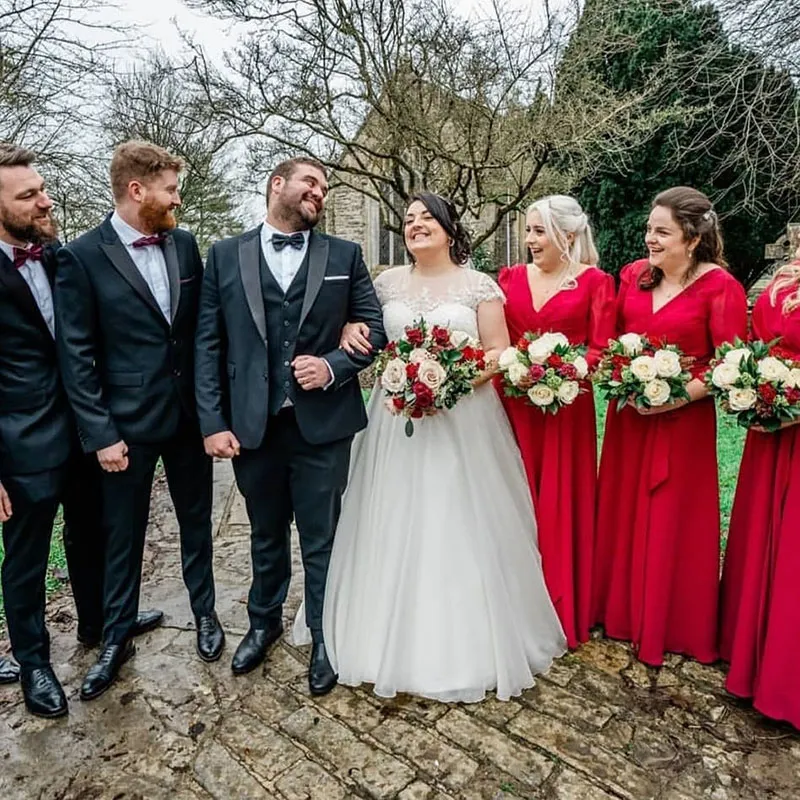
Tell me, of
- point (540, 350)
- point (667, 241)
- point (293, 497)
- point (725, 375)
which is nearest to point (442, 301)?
point (540, 350)

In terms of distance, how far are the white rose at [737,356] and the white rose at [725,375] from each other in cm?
1

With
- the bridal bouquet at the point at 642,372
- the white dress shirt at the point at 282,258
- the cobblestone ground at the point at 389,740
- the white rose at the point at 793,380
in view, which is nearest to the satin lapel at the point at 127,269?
the white dress shirt at the point at 282,258

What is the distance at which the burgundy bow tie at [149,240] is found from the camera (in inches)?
128

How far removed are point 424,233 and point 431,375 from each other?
87cm

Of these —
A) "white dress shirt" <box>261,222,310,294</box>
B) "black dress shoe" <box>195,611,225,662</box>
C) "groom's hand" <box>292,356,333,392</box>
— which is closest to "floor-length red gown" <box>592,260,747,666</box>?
"groom's hand" <box>292,356,333,392</box>

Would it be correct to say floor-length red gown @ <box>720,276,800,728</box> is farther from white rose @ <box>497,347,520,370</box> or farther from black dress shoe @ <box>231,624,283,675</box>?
black dress shoe @ <box>231,624,283,675</box>

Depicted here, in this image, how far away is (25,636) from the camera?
326 centimetres

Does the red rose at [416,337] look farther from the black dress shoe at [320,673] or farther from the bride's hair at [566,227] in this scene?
the black dress shoe at [320,673]

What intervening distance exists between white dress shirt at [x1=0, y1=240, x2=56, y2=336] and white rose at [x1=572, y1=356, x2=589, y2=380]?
2537mm

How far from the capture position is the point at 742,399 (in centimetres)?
287

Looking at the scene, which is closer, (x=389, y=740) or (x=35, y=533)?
(x=389, y=740)

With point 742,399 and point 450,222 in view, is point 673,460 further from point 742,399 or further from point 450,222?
point 450,222

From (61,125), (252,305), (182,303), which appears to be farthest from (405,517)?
(61,125)

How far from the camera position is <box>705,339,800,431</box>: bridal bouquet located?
2.82 m
